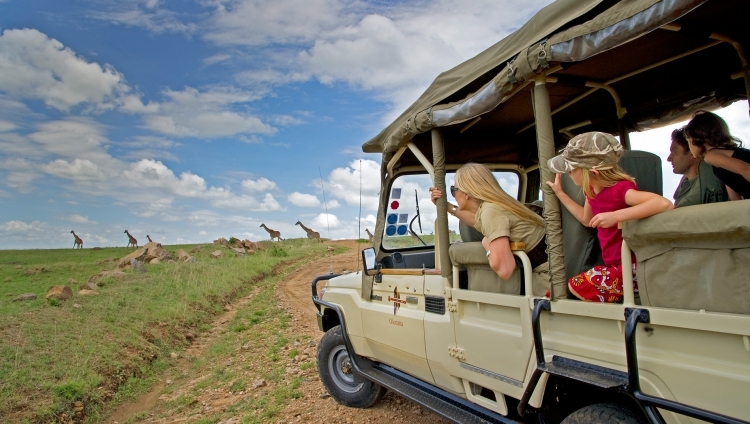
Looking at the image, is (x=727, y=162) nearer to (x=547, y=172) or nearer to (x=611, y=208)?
(x=611, y=208)

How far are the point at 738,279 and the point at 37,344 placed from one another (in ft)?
27.8

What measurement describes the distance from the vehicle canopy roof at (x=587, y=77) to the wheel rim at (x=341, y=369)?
6.55ft

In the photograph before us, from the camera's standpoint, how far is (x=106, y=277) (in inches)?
572

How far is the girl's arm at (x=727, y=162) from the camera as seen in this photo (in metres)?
2.60

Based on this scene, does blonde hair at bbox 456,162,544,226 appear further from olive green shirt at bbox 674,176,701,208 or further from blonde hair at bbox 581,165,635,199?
olive green shirt at bbox 674,176,701,208

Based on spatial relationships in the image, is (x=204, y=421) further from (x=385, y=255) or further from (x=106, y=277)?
(x=106, y=277)

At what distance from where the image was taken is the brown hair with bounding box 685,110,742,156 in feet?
9.11

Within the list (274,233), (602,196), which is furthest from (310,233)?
(602,196)

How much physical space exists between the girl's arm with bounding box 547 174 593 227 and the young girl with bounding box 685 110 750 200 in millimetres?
776

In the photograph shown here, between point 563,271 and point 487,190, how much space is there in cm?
82

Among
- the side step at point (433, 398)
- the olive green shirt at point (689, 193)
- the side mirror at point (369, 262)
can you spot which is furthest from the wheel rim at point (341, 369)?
the olive green shirt at point (689, 193)

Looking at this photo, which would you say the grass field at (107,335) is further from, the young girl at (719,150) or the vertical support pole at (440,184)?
the young girl at (719,150)

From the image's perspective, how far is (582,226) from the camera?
8.85 ft

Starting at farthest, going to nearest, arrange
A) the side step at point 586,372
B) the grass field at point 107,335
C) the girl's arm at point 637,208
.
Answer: the grass field at point 107,335 → the side step at point 586,372 → the girl's arm at point 637,208
